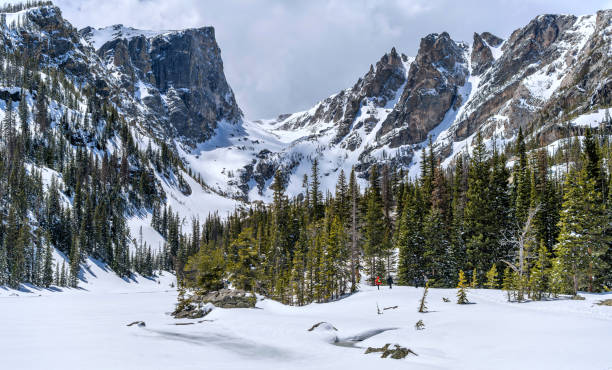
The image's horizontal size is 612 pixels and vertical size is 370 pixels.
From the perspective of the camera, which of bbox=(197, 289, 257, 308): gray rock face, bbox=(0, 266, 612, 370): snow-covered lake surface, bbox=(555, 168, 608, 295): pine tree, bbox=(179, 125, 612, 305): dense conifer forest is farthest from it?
bbox=(197, 289, 257, 308): gray rock face

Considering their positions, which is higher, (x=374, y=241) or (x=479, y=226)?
(x=479, y=226)

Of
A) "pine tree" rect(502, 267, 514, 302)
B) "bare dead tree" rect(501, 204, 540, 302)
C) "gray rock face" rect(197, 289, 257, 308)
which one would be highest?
"bare dead tree" rect(501, 204, 540, 302)

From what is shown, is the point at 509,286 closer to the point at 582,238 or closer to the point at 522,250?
the point at 522,250

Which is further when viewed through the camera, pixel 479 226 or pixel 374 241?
pixel 374 241

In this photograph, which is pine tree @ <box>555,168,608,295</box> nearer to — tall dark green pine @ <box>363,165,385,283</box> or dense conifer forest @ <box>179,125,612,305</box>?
dense conifer forest @ <box>179,125,612,305</box>

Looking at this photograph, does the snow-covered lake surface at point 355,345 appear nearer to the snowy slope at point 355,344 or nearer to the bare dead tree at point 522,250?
the snowy slope at point 355,344

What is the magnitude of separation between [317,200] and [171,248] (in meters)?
91.0

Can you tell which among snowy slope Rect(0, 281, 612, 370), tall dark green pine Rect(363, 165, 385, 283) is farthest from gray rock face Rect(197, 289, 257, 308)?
tall dark green pine Rect(363, 165, 385, 283)

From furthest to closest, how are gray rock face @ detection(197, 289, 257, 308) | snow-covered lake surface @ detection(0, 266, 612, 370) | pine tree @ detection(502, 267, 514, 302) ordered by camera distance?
gray rock face @ detection(197, 289, 257, 308) < pine tree @ detection(502, 267, 514, 302) < snow-covered lake surface @ detection(0, 266, 612, 370)

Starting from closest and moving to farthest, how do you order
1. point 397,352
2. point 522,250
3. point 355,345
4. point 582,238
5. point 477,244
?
point 397,352 < point 355,345 < point 522,250 < point 582,238 < point 477,244

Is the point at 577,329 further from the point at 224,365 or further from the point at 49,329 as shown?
the point at 49,329

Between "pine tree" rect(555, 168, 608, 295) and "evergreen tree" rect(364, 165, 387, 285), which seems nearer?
"pine tree" rect(555, 168, 608, 295)

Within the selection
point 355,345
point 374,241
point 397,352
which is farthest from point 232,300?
point 374,241

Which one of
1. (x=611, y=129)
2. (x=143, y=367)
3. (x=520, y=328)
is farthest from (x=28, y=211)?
(x=611, y=129)
